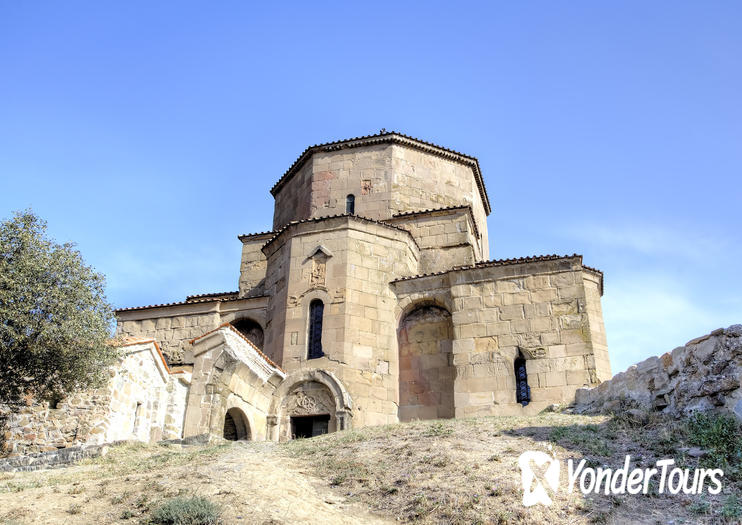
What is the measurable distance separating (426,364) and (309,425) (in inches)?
145

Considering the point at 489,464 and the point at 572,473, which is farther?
the point at 489,464

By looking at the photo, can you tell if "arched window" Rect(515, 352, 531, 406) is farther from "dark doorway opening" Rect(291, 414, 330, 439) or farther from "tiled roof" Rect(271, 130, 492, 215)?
"tiled roof" Rect(271, 130, 492, 215)

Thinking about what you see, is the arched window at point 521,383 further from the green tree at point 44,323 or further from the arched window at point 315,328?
the green tree at point 44,323

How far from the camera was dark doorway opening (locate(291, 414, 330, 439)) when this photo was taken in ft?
56.9

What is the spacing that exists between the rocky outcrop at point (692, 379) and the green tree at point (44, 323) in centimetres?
1072

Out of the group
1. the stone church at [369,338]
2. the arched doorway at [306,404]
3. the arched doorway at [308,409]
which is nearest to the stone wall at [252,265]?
the stone church at [369,338]

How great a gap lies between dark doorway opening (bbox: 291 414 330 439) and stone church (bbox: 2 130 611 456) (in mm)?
32

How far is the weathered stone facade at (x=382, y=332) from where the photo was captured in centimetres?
1680

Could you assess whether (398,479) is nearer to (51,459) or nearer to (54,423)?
(51,459)

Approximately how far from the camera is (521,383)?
17406 mm

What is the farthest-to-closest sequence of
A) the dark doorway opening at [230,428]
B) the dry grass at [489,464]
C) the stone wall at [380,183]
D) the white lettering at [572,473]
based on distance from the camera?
the stone wall at [380,183] < the dark doorway opening at [230,428] < the white lettering at [572,473] < the dry grass at [489,464]

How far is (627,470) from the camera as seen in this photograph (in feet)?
29.7

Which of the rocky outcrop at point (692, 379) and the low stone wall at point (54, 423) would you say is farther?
the low stone wall at point (54, 423)

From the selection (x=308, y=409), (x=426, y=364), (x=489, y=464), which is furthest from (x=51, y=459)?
(x=426, y=364)
